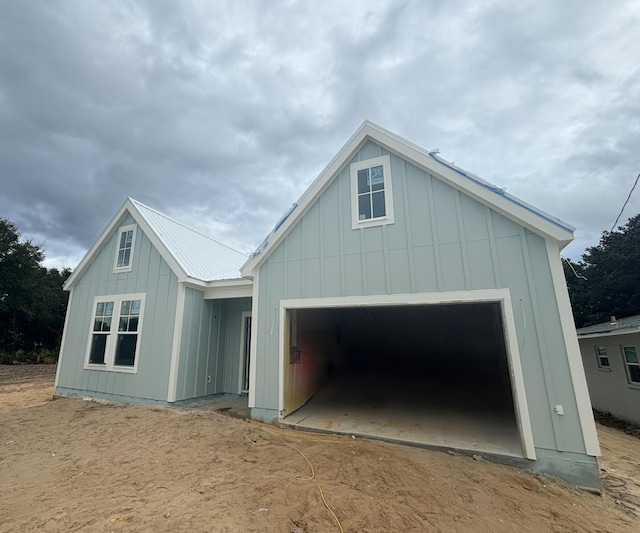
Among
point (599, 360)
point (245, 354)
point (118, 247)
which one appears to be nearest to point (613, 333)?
point (599, 360)

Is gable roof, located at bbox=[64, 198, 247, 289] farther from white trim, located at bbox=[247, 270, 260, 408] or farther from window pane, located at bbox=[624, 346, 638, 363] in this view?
window pane, located at bbox=[624, 346, 638, 363]

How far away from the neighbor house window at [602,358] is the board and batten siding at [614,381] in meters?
0.08

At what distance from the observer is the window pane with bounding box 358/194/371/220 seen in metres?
5.78

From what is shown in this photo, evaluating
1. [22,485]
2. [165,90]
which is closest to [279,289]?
[22,485]

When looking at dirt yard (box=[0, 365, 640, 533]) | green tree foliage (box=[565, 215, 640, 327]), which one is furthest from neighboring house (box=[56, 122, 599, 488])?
green tree foliage (box=[565, 215, 640, 327])

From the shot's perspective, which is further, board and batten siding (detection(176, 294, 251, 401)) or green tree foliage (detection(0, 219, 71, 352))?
green tree foliage (detection(0, 219, 71, 352))

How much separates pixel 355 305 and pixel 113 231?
27.1ft

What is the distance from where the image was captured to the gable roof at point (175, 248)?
799cm

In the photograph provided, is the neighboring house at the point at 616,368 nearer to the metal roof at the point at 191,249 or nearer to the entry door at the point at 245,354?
the entry door at the point at 245,354

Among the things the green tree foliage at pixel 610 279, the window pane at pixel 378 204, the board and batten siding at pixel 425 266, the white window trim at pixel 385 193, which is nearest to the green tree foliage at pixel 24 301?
the board and batten siding at pixel 425 266

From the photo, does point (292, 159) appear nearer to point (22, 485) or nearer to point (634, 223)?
point (22, 485)

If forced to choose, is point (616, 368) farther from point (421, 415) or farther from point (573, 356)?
point (573, 356)

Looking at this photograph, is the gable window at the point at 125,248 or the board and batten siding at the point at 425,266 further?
the gable window at the point at 125,248

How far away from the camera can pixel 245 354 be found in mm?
8727
